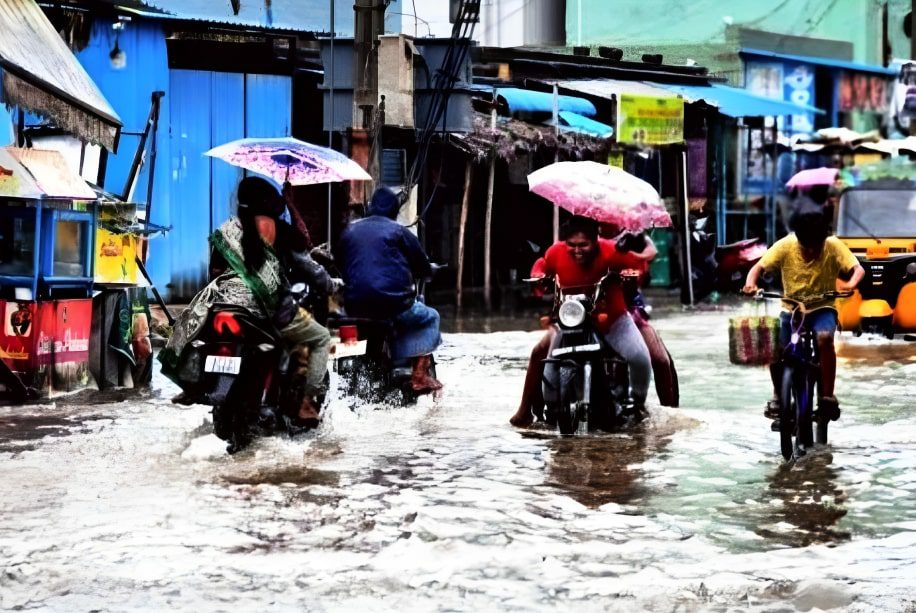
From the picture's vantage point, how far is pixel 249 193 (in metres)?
8.91

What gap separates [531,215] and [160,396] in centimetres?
1704

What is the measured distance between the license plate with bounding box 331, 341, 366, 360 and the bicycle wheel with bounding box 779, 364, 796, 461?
3264 millimetres

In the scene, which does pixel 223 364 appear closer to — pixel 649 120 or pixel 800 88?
pixel 649 120

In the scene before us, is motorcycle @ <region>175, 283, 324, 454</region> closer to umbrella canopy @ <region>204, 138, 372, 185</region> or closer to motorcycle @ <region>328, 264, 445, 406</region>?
motorcycle @ <region>328, 264, 445, 406</region>

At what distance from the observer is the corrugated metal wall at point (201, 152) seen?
72.7 feet

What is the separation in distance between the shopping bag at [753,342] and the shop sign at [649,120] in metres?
11.5

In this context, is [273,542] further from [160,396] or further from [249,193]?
[160,396]

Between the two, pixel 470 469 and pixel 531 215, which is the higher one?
pixel 531 215

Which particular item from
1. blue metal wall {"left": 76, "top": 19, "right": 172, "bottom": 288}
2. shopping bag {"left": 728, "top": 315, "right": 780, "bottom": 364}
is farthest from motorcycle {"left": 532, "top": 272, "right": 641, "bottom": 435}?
blue metal wall {"left": 76, "top": 19, "right": 172, "bottom": 288}

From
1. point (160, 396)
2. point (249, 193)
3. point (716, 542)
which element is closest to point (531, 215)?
point (160, 396)

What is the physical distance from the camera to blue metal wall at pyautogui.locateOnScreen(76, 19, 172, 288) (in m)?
20.8

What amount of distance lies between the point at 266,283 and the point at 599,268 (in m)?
2.30

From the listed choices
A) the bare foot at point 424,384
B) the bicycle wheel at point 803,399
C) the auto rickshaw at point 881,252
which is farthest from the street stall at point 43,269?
the auto rickshaw at point 881,252

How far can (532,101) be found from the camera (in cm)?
2506
